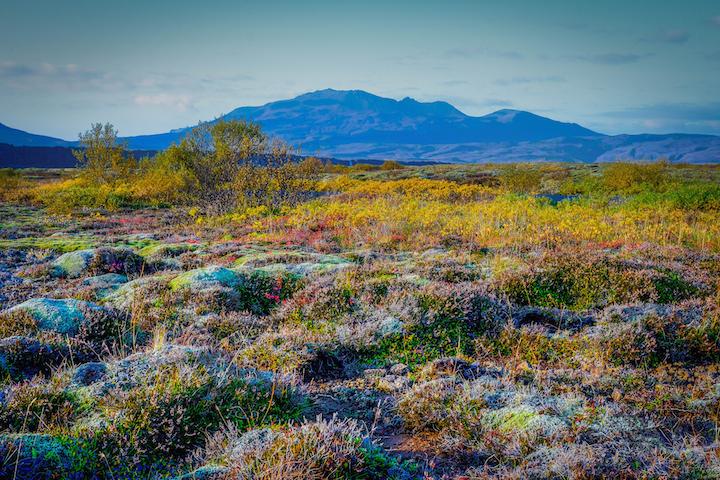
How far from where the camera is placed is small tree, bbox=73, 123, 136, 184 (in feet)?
139

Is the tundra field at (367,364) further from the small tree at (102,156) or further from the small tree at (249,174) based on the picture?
the small tree at (102,156)

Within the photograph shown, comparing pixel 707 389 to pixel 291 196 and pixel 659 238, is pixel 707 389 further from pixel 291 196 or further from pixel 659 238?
pixel 291 196

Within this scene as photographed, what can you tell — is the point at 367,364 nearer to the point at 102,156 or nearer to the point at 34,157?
the point at 102,156

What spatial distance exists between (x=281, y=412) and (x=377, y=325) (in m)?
2.63

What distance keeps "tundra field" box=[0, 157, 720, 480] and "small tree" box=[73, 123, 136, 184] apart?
34.1 metres

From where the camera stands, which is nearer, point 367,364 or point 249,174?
point 367,364

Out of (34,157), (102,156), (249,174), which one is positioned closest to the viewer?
(249,174)

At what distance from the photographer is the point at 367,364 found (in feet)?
19.0

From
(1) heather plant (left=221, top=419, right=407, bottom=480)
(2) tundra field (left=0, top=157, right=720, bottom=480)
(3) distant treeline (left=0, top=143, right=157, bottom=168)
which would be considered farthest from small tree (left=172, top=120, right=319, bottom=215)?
(3) distant treeline (left=0, top=143, right=157, bottom=168)

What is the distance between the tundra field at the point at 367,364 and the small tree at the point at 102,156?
112 ft

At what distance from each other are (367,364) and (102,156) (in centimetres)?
4594

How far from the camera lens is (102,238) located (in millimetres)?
17266

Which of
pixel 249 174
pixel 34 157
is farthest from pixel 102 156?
pixel 34 157

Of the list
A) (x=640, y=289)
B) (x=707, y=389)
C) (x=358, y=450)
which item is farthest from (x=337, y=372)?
(x=640, y=289)
